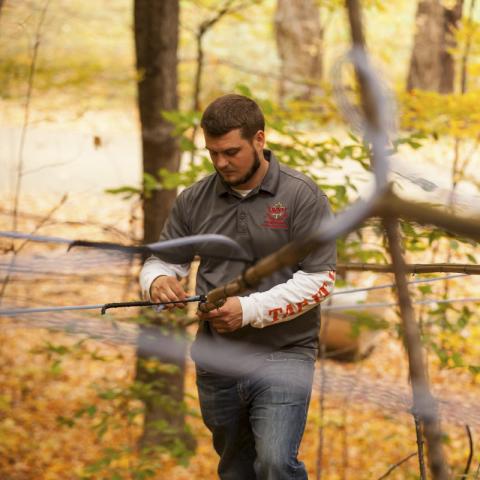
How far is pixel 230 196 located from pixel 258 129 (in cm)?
28

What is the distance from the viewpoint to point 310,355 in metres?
2.84

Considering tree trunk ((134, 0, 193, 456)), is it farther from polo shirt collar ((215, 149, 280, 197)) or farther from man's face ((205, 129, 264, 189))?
man's face ((205, 129, 264, 189))

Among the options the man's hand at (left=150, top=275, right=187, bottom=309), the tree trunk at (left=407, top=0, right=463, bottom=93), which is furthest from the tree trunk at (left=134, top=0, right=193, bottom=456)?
the tree trunk at (left=407, top=0, right=463, bottom=93)

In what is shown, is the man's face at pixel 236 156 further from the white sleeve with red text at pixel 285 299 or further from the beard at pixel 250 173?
the white sleeve with red text at pixel 285 299

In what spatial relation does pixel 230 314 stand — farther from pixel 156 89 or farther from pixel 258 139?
pixel 156 89

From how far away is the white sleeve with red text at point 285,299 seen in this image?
2.61m

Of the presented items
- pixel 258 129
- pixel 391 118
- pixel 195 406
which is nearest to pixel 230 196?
pixel 258 129

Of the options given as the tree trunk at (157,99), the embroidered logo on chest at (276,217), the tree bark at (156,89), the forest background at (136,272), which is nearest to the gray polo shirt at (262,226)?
the embroidered logo on chest at (276,217)

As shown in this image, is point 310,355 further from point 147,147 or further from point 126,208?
point 126,208

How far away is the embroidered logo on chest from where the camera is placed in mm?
2695

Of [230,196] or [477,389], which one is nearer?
[230,196]

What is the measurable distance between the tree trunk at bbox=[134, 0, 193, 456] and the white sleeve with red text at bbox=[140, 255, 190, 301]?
2.57 m

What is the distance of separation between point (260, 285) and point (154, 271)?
1.39 ft

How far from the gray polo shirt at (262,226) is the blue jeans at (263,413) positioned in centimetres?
10
